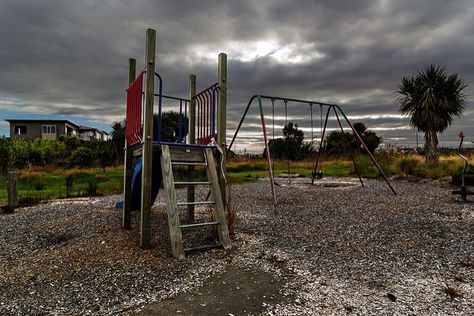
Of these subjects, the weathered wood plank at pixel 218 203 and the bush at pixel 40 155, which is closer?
the weathered wood plank at pixel 218 203

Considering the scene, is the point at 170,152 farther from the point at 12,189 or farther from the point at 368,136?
the point at 368,136

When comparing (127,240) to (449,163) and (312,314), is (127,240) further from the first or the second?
(449,163)

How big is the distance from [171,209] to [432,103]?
1894 cm

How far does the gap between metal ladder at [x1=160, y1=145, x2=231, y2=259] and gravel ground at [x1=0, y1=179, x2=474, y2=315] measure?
0.21 meters

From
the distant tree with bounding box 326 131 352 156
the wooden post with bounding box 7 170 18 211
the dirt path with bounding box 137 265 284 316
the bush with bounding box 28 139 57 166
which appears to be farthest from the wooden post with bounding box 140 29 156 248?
→ the distant tree with bounding box 326 131 352 156

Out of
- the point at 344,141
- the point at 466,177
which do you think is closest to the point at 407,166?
the point at 466,177

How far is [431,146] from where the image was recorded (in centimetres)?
1816

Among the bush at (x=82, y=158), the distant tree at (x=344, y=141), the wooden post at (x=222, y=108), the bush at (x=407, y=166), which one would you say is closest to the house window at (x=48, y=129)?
the bush at (x=82, y=158)

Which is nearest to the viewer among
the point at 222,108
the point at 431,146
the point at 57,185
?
the point at 222,108

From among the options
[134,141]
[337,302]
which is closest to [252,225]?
[134,141]

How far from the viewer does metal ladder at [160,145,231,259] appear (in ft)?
13.7

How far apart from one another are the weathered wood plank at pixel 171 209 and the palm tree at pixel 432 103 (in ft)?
56.5

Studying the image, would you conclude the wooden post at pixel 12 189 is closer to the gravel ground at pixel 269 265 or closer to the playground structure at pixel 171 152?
the gravel ground at pixel 269 265

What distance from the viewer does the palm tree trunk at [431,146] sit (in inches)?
704
